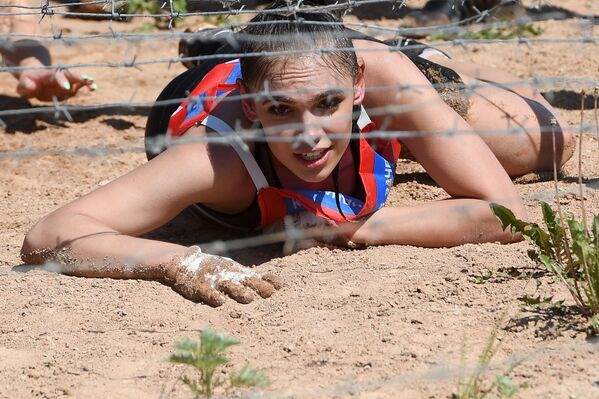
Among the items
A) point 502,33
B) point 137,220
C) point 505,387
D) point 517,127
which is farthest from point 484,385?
point 502,33

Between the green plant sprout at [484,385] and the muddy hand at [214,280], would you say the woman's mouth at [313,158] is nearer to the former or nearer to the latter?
the muddy hand at [214,280]

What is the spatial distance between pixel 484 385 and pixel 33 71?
117 inches

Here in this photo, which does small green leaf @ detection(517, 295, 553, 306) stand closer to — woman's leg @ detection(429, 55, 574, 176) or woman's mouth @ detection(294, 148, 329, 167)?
woman's mouth @ detection(294, 148, 329, 167)

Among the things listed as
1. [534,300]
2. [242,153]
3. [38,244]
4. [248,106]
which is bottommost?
[38,244]

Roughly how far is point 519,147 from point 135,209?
5.10 ft

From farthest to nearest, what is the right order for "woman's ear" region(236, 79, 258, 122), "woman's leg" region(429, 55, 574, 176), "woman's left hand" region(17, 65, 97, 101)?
1. "woman's left hand" region(17, 65, 97, 101)
2. "woman's leg" region(429, 55, 574, 176)
3. "woman's ear" region(236, 79, 258, 122)

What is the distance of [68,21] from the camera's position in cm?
666

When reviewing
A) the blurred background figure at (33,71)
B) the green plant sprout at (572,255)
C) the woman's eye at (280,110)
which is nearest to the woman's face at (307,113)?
the woman's eye at (280,110)

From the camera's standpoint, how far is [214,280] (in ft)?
9.40

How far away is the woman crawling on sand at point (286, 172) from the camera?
2891 millimetres

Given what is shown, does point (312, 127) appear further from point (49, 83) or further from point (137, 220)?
point (49, 83)

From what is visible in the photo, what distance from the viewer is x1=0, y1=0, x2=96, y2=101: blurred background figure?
15.1ft

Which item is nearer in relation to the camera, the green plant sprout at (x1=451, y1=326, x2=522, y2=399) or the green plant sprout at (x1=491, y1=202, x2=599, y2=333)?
the green plant sprout at (x1=451, y1=326, x2=522, y2=399)

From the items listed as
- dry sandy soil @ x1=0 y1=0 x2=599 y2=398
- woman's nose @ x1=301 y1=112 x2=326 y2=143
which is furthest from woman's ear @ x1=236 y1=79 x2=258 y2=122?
dry sandy soil @ x1=0 y1=0 x2=599 y2=398
